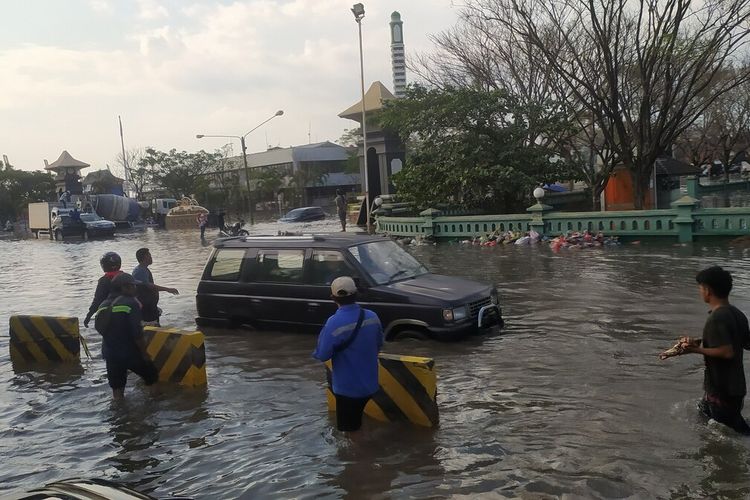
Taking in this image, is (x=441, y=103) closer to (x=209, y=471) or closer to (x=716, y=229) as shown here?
(x=716, y=229)

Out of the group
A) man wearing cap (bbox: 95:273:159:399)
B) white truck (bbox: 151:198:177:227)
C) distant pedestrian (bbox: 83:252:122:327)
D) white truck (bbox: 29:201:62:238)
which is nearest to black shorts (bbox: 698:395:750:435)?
man wearing cap (bbox: 95:273:159:399)

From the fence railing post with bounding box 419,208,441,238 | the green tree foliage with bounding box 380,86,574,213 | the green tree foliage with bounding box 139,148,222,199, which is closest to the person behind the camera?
the fence railing post with bounding box 419,208,441,238

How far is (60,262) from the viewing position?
25609 millimetres

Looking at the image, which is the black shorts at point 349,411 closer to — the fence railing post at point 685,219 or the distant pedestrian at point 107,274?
the distant pedestrian at point 107,274

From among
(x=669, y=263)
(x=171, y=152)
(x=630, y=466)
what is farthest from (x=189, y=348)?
(x=171, y=152)

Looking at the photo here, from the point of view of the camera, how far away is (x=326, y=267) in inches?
366

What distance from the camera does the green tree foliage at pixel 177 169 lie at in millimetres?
73688

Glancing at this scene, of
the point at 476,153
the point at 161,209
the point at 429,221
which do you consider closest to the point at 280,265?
the point at 429,221

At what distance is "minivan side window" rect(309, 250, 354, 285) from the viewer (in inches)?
360

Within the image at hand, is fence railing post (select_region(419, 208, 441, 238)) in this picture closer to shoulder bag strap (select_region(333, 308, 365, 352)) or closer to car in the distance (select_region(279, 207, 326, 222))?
shoulder bag strap (select_region(333, 308, 365, 352))

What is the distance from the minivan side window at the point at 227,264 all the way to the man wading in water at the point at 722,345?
21.7ft

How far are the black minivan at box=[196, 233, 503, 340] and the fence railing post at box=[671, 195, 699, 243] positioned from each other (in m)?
10.9

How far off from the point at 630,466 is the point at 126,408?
204 inches

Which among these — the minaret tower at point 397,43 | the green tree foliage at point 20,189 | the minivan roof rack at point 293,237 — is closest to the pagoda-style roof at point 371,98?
the minaret tower at point 397,43
